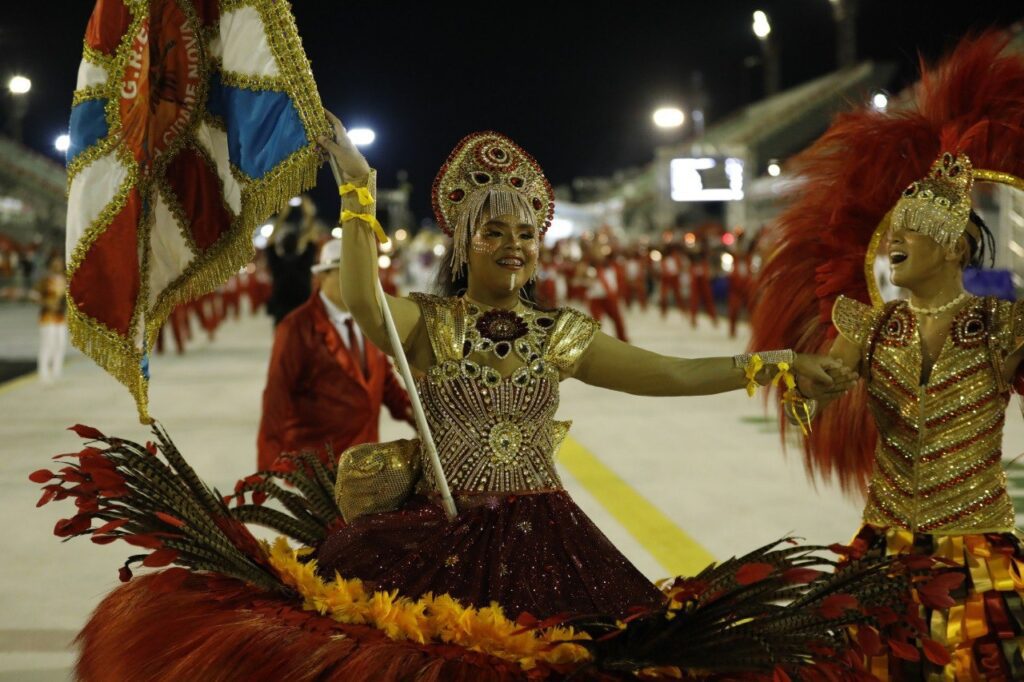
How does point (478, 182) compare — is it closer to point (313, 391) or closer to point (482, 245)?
point (482, 245)

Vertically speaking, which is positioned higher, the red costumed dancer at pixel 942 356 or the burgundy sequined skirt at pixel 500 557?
the red costumed dancer at pixel 942 356

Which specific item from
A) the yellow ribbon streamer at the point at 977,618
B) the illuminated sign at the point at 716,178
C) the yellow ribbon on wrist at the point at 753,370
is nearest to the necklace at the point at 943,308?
the yellow ribbon on wrist at the point at 753,370

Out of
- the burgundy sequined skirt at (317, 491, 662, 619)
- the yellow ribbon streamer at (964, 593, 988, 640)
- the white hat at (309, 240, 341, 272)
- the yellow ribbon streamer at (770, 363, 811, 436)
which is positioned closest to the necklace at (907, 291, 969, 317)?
the yellow ribbon streamer at (770, 363, 811, 436)

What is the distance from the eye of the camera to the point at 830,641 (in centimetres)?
311

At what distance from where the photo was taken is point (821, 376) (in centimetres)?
373

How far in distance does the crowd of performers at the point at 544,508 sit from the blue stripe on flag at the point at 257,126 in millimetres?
185

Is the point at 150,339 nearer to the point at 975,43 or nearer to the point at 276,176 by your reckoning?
the point at 276,176

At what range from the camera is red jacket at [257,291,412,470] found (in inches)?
281

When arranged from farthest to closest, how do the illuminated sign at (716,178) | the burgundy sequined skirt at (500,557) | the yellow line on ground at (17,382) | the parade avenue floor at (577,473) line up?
the illuminated sign at (716,178) → the yellow line on ground at (17,382) → the parade avenue floor at (577,473) → the burgundy sequined skirt at (500,557)

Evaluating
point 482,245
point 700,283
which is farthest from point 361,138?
point 700,283

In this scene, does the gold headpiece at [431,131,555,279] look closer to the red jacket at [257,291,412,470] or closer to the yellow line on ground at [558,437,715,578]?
the yellow line on ground at [558,437,715,578]

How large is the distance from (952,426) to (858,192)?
100cm

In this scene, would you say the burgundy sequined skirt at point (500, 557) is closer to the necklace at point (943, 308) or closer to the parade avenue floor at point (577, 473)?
the necklace at point (943, 308)

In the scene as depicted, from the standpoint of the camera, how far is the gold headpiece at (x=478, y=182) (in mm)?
3600
